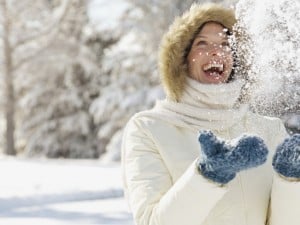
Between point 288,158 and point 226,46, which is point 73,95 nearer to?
point 226,46

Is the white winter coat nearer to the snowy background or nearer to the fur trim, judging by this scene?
the fur trim

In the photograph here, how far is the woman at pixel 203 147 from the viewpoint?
5.01 feet

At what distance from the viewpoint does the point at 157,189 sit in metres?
1.66

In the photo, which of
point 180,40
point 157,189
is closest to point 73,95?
point 180,40

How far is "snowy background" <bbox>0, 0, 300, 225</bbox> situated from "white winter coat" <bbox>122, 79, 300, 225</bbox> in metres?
4.46

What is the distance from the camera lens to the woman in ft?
5.01

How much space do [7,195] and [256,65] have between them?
20.0 ft

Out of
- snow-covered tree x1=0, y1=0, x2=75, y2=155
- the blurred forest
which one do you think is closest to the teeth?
the blurred forest

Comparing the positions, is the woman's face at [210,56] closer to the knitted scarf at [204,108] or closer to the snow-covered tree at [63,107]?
the knitted scarf at [204,108]

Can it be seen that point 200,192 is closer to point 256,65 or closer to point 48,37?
point 256,65

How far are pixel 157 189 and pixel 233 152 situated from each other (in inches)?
11.4

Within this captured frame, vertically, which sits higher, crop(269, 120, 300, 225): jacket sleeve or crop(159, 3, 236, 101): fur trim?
crop(159, 3, 236, 101): fur trim

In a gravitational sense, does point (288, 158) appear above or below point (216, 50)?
below

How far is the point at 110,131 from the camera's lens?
18.9 metres
